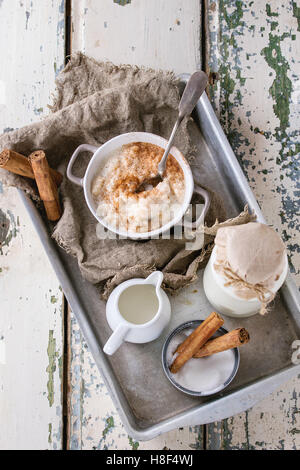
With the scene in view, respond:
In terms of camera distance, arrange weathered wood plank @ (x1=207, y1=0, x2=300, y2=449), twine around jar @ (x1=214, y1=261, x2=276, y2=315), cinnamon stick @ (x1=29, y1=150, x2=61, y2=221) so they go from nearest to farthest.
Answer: twine around jar @ (x1=214, y1=261, x2=276, y2=315) → cinnamon stick @ (x1=29, y1=150, x2=61, y2=221) → weathered wood plank @ (x1=207, y1=0, x2=300, y2=449)

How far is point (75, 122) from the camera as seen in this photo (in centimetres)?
101

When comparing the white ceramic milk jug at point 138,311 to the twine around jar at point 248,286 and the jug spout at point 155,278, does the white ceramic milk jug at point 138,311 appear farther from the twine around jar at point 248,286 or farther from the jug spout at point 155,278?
the twine around jar at point 248,286

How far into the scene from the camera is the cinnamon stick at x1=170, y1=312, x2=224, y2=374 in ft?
2.95

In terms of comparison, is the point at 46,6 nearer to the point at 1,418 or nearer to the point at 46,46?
the point at 46,46

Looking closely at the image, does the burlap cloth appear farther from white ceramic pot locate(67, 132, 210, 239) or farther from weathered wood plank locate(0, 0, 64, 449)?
weathered wood plank locate(0, 0, 64, 449)

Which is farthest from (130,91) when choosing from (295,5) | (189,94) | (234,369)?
(234,369)

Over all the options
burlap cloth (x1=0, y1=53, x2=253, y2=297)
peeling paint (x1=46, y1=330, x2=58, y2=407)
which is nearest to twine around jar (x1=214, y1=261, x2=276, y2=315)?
burlap cloth (x1=0, y1=53, x2=253, y2=297)

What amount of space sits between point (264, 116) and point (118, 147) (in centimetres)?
38

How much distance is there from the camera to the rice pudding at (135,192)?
3.14ft

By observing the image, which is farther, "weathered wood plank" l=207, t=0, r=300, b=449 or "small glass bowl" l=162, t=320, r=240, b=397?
"weathered wood plank" l=207, t=0, r=300, b=449

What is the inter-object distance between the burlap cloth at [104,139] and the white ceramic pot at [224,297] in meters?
0.04

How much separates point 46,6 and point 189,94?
504mm

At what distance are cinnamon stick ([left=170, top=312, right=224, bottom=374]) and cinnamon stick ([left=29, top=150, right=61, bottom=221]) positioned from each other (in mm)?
376

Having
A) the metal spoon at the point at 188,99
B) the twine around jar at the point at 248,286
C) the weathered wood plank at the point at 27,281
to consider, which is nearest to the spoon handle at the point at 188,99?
the metal spoon at the point at 188,99
